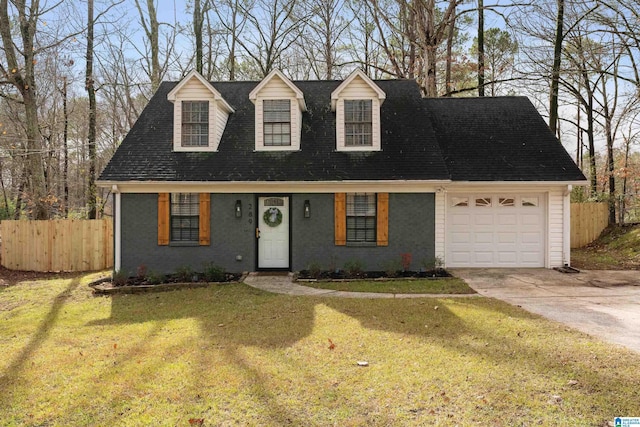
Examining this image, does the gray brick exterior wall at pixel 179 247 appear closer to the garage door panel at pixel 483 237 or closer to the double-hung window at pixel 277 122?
the double-hung window at pixel 277 122

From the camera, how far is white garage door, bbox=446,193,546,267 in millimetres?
11258

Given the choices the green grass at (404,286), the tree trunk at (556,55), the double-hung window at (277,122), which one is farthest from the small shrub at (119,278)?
the tree trunk at (556,55)

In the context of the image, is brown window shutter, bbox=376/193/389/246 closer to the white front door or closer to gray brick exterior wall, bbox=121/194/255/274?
the white front door

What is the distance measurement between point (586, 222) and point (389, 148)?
11.1 m

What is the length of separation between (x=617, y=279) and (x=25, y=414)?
11593mm

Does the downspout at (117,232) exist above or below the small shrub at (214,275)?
above

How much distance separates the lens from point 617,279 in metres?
9.55

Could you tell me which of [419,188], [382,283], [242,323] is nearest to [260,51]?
[419,188]

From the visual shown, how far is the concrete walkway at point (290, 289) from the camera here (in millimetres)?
8227

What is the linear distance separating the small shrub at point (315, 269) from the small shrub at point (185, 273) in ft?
10.2

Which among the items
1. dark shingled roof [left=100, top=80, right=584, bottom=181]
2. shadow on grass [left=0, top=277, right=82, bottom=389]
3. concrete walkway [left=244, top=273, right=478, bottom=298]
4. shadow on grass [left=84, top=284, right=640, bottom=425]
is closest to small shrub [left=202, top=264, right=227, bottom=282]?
concrete walkway [left=244, top=273, right=478, bottom=298]

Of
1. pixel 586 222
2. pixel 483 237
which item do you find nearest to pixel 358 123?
pixel 483 237

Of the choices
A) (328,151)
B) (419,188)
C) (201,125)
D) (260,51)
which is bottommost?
(419,188)

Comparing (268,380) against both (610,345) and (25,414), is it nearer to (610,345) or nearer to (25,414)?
(25,414)
